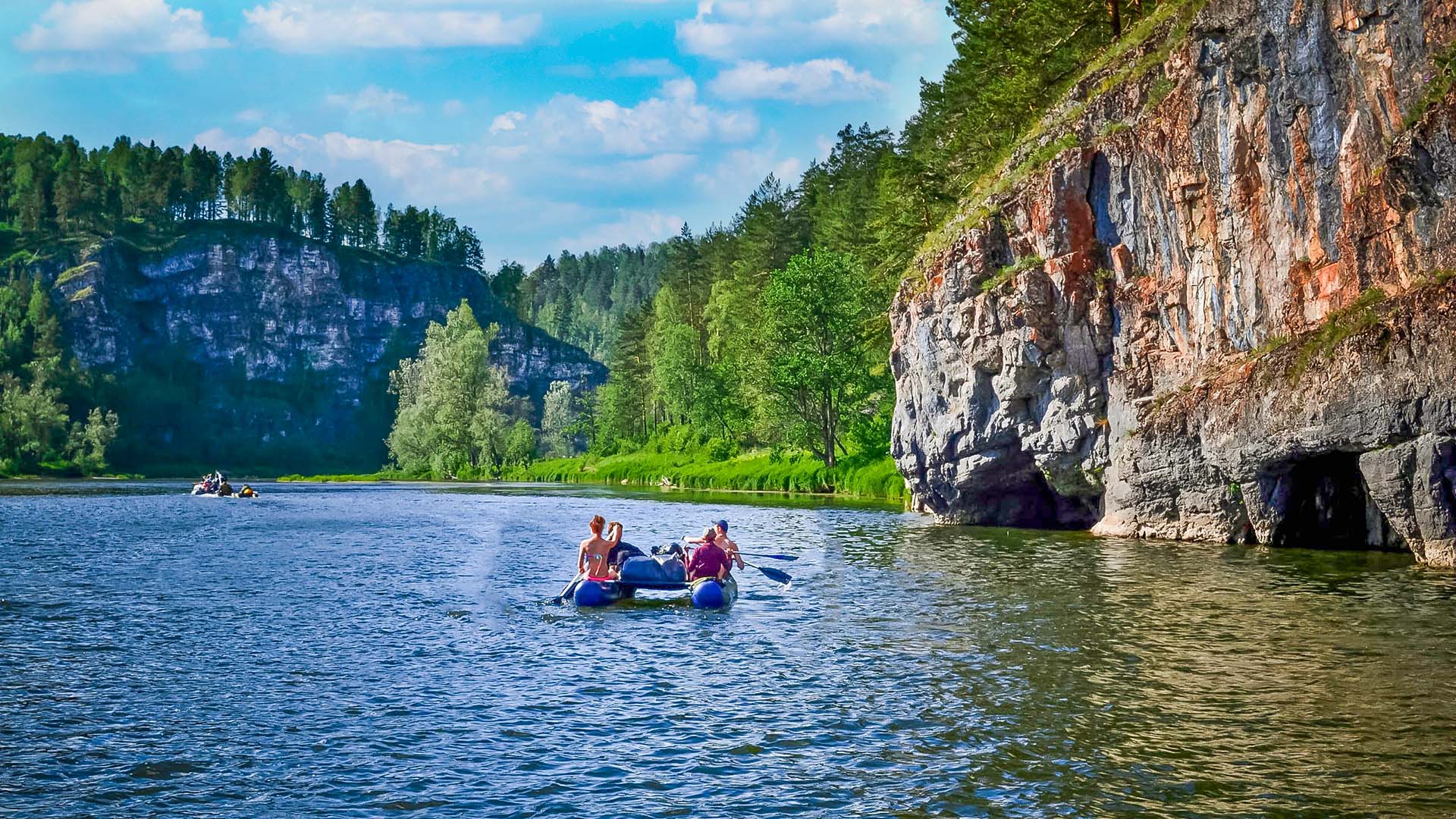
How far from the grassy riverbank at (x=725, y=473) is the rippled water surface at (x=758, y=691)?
34.5 meters

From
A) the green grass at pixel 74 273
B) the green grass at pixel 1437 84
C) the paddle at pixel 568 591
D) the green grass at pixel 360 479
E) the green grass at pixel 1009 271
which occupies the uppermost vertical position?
the green grass at pixel 74 273

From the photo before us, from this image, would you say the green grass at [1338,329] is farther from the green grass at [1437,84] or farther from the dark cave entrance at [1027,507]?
the dark cave entrance at [1027,507]

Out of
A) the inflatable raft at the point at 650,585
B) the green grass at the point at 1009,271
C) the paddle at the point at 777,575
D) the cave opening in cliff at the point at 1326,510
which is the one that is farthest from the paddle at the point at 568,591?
the green grass at the point at 1009,271

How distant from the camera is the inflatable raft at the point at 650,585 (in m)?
25.6

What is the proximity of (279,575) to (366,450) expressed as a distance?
16436 centimetres

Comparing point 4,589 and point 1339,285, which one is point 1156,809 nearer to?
point 1339,285

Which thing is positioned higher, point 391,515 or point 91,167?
point 91,167

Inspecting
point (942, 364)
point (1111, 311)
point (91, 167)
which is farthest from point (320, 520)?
point (91, 167)

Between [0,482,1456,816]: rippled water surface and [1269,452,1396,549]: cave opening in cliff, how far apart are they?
5.47 ft

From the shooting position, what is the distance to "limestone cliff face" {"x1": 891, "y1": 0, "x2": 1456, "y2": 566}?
28.1 meters

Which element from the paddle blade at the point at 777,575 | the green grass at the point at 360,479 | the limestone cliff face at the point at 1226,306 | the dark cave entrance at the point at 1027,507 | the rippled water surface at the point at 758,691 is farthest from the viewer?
the green grass at the point at 360,479

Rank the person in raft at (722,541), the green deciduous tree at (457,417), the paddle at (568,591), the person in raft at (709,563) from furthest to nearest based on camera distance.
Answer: the green deciduous tree at (457,417) → the person in raft at (722,541) → the person in raft at (709,563) → the paddle at (568,591)

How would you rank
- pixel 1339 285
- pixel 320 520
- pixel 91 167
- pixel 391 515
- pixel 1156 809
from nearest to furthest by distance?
pixel 1156 809
pixel 1339 285
pixel 320 520
pixel 391 515
pixel 91 167

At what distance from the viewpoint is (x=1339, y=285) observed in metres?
31.1
